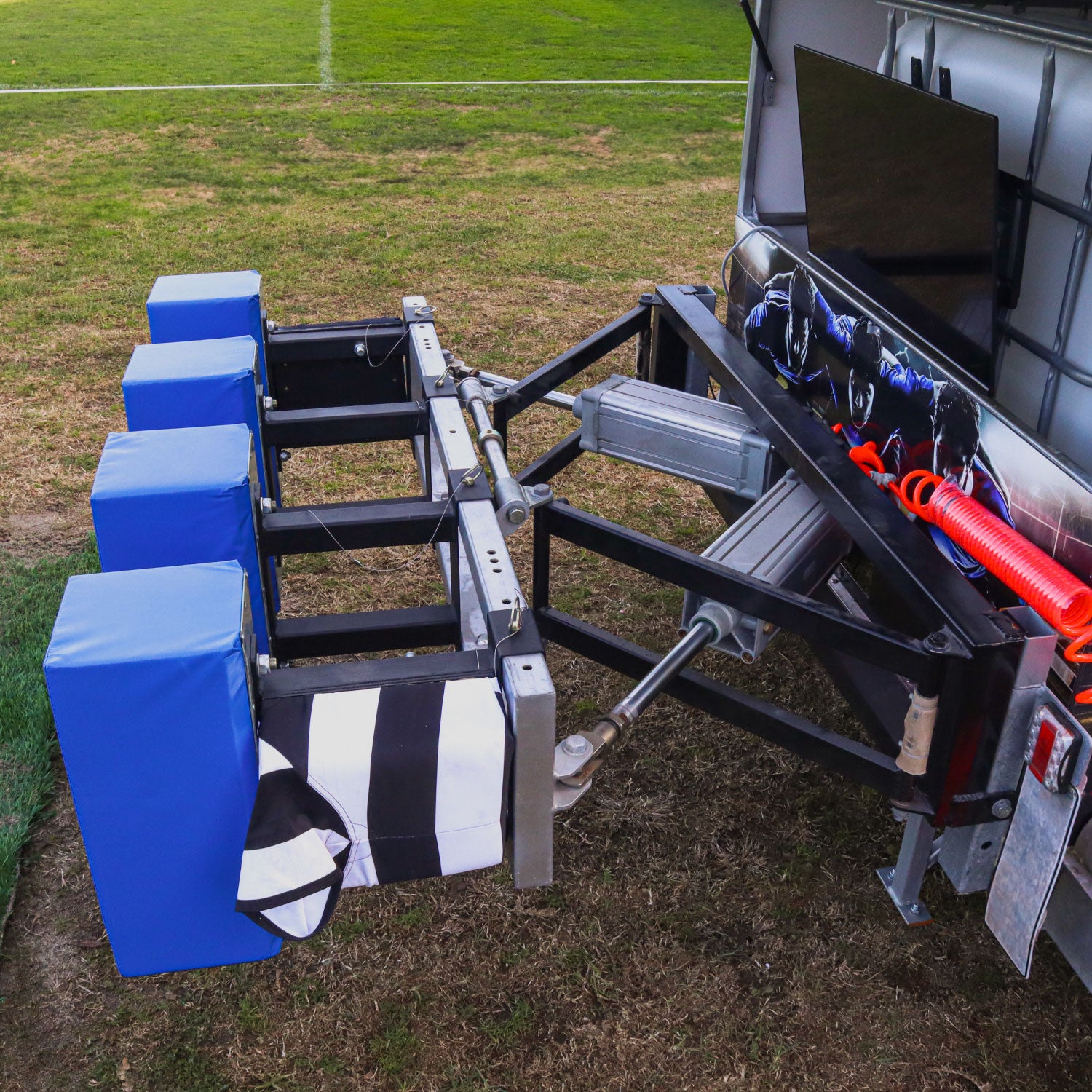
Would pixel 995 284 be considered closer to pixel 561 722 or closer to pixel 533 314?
pixel 561 722

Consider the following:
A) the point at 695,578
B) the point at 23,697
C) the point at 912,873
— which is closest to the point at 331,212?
the point at 23,697

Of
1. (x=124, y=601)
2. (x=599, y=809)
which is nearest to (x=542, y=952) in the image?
(x=599, y=809)

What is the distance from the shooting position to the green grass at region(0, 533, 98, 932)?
9.45 feet

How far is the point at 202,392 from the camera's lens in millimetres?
2742

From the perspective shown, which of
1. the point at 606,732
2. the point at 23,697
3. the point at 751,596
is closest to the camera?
the point at 606,732

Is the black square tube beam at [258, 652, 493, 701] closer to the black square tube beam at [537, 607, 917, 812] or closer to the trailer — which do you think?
the trailer

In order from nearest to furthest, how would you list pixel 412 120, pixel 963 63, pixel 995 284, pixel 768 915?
pixel 995 284, pixel 768 915, pixel 963 63, pixel 412 120

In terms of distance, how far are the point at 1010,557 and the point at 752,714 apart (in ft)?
2.03

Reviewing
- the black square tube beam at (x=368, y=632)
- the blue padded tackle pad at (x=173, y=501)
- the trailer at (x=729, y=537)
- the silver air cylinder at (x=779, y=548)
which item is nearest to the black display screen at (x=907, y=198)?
the trailer at (x=729, y=537)

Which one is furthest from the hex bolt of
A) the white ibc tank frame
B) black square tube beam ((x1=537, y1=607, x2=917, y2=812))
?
the white ibc tank frame

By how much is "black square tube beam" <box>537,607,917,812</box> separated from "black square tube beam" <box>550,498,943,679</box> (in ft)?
0.70

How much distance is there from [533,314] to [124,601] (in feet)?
17.5

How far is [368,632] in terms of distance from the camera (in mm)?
2615

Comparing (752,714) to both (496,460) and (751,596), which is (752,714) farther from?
(496,460)
